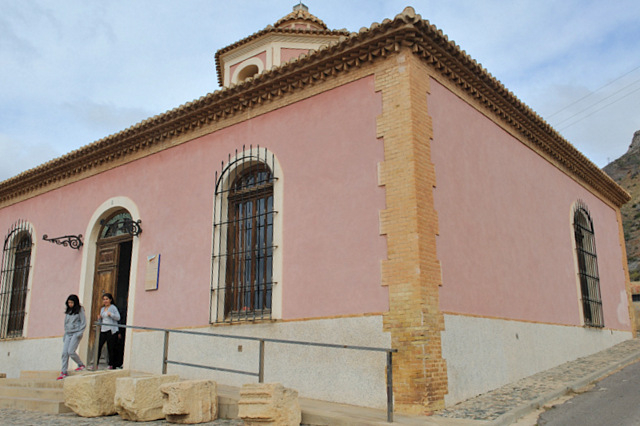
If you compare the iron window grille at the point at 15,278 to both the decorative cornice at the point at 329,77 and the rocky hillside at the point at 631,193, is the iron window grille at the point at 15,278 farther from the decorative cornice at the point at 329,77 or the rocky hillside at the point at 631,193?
the rocky hillside at the point at 631,193

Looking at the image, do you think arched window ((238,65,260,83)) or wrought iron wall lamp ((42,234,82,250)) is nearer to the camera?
wrought iron wall lamp ((42,234,82,250))

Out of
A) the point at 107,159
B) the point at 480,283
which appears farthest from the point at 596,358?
the point at 107,159

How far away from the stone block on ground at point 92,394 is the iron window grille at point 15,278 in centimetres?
640

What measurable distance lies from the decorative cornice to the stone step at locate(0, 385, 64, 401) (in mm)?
4626

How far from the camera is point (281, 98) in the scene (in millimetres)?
9180

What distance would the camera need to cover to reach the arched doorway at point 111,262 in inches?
446

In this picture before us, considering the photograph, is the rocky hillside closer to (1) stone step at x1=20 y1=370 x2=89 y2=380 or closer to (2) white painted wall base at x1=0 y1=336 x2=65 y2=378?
(2) white painted wall base at x1=0 y1=336 x2=65 y2=378

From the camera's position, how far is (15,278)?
13.6 metres

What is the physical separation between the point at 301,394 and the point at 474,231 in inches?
132

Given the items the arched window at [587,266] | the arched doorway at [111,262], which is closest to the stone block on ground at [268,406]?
the arched doorway at [111,262]

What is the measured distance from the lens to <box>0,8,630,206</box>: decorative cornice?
7926 mm

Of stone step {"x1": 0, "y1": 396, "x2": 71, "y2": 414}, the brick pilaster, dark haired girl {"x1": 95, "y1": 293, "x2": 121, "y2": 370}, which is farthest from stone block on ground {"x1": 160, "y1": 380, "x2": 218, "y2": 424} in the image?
dark haired girl {"x1": 95, "y1": 293, "x2": 121, "y2": 370}

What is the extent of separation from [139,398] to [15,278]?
28.1ft

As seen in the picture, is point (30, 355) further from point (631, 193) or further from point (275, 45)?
point (631, 193)
